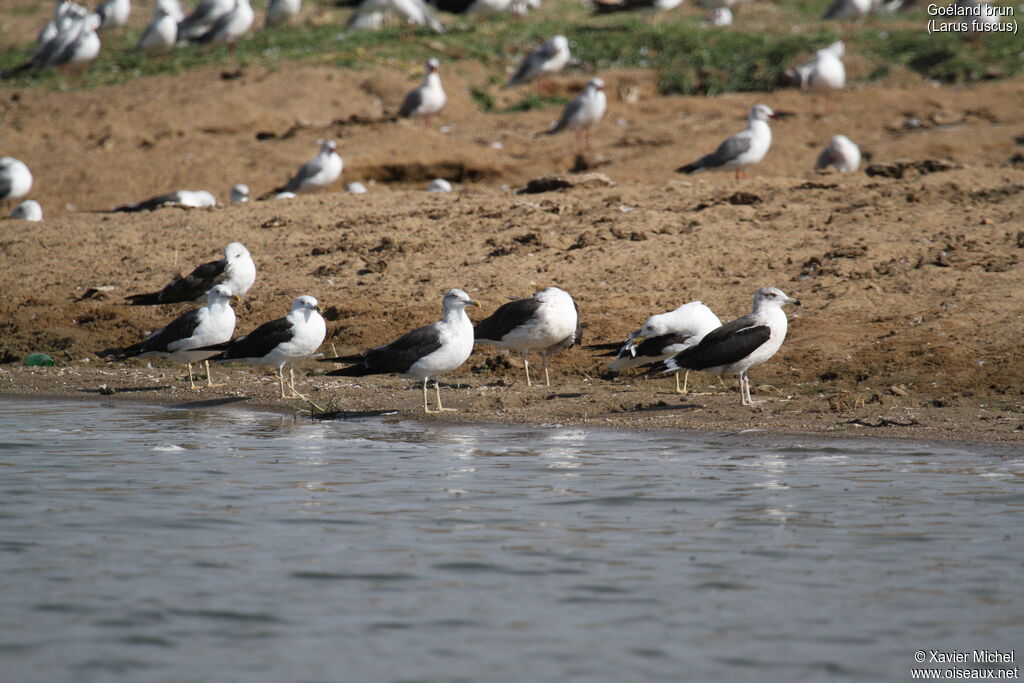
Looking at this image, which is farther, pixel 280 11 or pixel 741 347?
pixel 280 11

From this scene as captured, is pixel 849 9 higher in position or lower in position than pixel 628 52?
higher

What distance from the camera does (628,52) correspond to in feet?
90.8

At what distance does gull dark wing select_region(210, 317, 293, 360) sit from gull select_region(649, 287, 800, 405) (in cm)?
330

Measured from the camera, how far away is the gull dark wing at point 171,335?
12016 mm

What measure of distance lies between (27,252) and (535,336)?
8045mm

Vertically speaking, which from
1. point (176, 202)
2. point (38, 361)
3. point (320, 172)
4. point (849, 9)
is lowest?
point (38, 361)

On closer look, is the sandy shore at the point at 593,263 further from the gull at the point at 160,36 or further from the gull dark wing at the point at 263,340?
the gull at the point at 160,36

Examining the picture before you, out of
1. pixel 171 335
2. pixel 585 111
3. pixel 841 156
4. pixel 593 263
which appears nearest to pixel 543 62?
pixel 585 111

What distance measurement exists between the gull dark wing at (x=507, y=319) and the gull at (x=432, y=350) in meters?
0.52

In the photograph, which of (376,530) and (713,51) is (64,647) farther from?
(713,51)

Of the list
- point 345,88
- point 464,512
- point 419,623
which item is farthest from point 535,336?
point 345,88

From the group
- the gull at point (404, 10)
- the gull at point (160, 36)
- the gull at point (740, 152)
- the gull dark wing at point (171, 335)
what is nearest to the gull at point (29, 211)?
the gull dark wing at point (171, 335)

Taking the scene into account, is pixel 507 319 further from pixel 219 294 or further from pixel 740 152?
pixel 740 152

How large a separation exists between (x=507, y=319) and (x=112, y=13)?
24.3m
